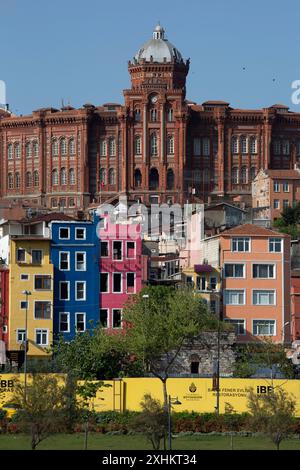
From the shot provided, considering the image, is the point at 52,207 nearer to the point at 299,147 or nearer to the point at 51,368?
the point at 299,147

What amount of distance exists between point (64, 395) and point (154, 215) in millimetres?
77962

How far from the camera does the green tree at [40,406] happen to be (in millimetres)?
59719

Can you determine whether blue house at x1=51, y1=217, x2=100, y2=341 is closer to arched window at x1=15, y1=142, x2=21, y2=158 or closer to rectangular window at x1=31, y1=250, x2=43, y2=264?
rectangular window at x1=31, y1=250, x2=43, y2=264

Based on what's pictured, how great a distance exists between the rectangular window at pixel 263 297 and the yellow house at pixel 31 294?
1150cm

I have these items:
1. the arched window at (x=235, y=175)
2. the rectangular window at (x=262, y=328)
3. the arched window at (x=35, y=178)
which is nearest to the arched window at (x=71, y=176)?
the arched window at (x=35, y=178)

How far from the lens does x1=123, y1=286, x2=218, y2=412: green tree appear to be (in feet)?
259

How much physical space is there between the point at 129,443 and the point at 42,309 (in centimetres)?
2333

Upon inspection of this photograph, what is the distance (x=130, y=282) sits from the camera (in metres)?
89.1

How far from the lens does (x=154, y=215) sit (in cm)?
14125

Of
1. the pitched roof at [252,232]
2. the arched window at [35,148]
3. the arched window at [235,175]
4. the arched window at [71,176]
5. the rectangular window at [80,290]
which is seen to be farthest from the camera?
the arched window at [35,148]

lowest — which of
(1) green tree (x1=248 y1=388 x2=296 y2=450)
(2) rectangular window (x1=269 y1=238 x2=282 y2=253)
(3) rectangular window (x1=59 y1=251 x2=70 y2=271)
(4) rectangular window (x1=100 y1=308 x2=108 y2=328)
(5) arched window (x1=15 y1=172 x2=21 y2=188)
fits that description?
(1) green tree (x1=248 y1=388 x2=296 y2=450)

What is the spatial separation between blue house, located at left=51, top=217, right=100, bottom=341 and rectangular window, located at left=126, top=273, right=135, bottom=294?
6.28 ft

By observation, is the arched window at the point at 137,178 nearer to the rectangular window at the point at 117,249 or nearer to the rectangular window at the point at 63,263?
the rectangular window at the point at 117,249

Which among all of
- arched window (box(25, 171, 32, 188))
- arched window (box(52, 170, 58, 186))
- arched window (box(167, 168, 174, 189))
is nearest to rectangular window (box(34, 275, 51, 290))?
arched window (box(167, 168, 174, 189))
